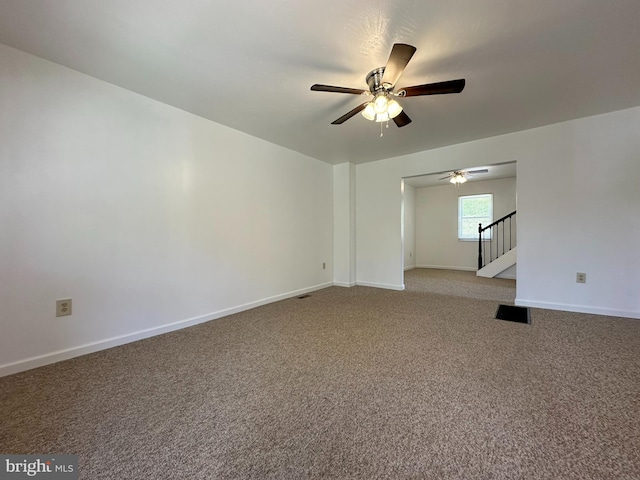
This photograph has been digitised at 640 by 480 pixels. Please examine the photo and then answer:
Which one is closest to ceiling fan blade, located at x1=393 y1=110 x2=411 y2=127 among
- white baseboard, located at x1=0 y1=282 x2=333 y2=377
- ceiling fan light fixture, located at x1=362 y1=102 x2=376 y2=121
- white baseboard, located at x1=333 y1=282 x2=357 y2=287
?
ceiling fan light fixture, located at x1=362 y1=102 x2=376 y2=121

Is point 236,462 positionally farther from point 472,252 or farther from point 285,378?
point 472,252

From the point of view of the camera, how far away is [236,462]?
108cm

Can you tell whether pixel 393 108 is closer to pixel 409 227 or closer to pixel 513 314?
pixel 513 314

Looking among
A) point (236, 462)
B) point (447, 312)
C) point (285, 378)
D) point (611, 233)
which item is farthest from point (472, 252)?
point (236, 462)

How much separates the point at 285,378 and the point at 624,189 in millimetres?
4122

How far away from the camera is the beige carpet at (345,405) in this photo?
3.53 feet

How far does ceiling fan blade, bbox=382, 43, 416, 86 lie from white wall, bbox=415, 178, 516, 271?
5.76 m

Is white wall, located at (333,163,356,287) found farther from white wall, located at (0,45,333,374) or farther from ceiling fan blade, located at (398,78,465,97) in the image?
ceiling fan blade, located at (398,78,465,97)

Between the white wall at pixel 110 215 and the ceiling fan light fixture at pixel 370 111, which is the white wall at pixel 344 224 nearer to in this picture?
the white wall at pixel 110 215

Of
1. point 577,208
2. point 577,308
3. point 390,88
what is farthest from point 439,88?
point 577,308

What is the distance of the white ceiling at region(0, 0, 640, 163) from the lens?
1.52 m

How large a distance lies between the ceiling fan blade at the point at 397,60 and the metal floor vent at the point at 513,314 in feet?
9.04

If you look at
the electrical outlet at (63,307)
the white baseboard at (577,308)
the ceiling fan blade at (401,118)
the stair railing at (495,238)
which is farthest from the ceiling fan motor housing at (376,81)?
the stair railing at (495,238)

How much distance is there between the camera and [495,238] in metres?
6.28
